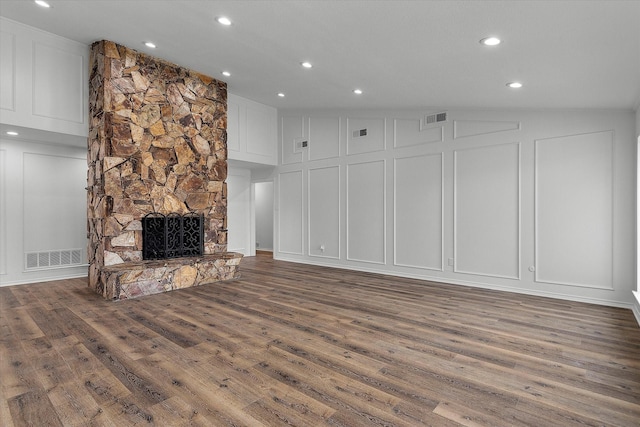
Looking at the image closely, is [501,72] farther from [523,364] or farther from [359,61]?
[523,364]

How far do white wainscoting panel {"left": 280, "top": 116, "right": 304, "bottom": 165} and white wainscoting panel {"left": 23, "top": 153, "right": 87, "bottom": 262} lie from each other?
13.1 ft

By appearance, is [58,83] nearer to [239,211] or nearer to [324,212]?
[239,211]

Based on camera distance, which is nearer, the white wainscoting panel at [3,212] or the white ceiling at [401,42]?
the white ceiling at [401,42]

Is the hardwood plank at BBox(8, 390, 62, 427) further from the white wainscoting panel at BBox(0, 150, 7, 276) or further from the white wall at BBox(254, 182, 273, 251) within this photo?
the white wall at BBox(254, 182, 273, 251)

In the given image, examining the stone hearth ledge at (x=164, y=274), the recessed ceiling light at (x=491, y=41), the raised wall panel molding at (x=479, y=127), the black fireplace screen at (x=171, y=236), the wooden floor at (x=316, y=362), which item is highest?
the recessed ceiling light at (x=491, y=41)

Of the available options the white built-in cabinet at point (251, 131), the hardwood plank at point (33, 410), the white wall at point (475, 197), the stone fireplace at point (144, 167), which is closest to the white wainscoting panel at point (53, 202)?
the stone fireplace at point (144, 167)

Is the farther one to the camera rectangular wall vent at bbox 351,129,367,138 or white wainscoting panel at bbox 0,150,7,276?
rectangular wall vent at bbox 351,129,367,138

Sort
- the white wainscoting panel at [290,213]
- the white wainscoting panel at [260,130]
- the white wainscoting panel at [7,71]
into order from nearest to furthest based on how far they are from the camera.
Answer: the white wainscoting panel at [7,71], the white wainscoting panel at [260,130], the white wainscoting panel at [290,213]

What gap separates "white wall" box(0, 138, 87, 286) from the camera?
5453 millimetres

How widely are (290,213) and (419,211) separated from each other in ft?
10.6

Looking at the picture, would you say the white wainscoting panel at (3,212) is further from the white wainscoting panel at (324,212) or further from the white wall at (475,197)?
the white wainscoting panel at (324,212)

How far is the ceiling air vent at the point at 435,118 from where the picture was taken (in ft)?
19.0

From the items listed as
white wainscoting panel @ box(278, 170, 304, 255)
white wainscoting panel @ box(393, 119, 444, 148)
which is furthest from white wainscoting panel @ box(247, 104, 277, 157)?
white wainscoting panel @ box(393, 119, 444, 148)

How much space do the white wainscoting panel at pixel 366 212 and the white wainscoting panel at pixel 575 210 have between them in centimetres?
258
